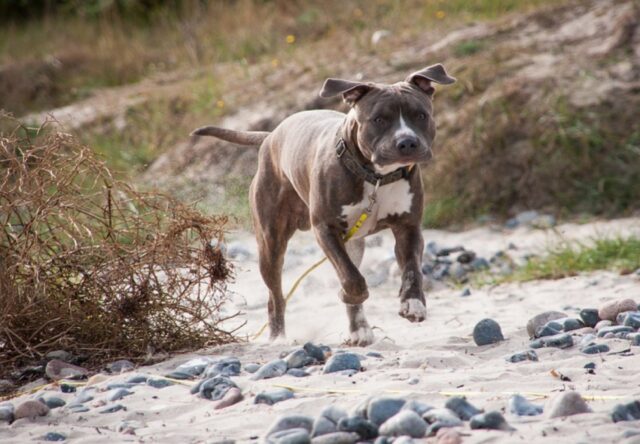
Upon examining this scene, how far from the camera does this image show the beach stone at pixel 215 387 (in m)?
4.73

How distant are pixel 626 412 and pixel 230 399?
1.77 meters

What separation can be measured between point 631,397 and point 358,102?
8.55ft

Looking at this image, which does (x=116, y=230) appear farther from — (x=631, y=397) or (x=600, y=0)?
(x=600, y=0)

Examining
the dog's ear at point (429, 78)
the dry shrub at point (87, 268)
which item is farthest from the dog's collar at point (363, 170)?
the dry shrub at point (87, 268)

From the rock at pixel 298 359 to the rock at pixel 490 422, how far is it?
1.58m

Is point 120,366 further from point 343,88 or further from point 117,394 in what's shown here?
point 343,88

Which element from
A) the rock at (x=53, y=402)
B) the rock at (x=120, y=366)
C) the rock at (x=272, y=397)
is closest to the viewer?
the rock at (x=272, y=397)

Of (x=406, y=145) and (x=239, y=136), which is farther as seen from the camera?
(x=239, y=136)

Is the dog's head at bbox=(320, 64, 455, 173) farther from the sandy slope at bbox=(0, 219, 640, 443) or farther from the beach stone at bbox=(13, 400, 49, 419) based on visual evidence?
the beach stone at bbox=(13, 400, 49, 419)

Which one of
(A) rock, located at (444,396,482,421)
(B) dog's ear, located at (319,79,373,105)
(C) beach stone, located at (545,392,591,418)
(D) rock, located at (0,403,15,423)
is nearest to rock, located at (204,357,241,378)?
(D) rock, located at (0,403,15,423)

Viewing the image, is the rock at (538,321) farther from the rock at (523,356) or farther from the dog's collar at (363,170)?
the dog's collar at (363,170)

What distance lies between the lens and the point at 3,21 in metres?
20.2

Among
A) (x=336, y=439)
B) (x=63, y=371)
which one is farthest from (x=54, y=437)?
(x=336, y=439)

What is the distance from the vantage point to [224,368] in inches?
206
